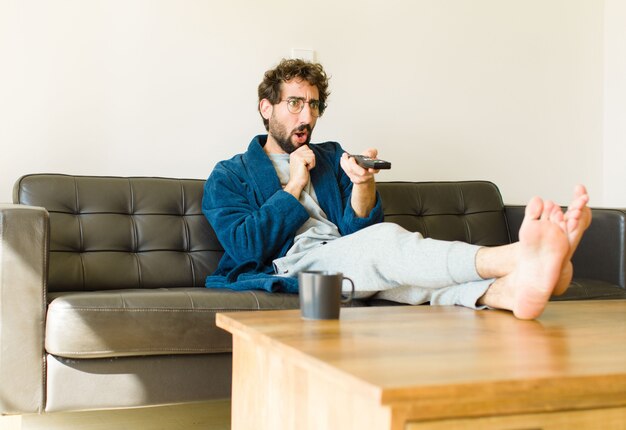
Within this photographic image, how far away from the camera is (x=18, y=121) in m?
2.70

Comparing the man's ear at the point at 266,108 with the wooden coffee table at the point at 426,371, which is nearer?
the wooden coffee table at the point at 426,371

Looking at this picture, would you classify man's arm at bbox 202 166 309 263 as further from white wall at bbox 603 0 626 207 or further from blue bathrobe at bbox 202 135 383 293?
white wall at bbox 603 0 626 207

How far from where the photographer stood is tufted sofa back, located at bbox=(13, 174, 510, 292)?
2.40 meters

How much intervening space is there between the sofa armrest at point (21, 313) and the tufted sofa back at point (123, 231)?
50 centimetres

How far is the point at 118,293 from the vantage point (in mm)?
1988

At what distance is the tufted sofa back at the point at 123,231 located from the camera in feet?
7.88

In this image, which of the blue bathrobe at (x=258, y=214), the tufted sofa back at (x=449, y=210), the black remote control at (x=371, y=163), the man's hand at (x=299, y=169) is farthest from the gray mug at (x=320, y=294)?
the tufted sofa back at (x=449, y=210)

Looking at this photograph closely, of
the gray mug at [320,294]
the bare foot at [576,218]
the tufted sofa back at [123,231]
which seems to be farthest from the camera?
the tufted sofa back at [123,231]

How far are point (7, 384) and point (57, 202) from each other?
754mm

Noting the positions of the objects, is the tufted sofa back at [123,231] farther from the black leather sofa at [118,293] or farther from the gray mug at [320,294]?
the gray mug at [320,294]

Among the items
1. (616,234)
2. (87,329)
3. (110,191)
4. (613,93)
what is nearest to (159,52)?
(110,191)

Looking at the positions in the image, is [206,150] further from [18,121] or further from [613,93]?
[613,93]

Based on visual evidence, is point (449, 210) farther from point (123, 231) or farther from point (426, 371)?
point (426, 371)

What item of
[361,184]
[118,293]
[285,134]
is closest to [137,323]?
[118,293]
